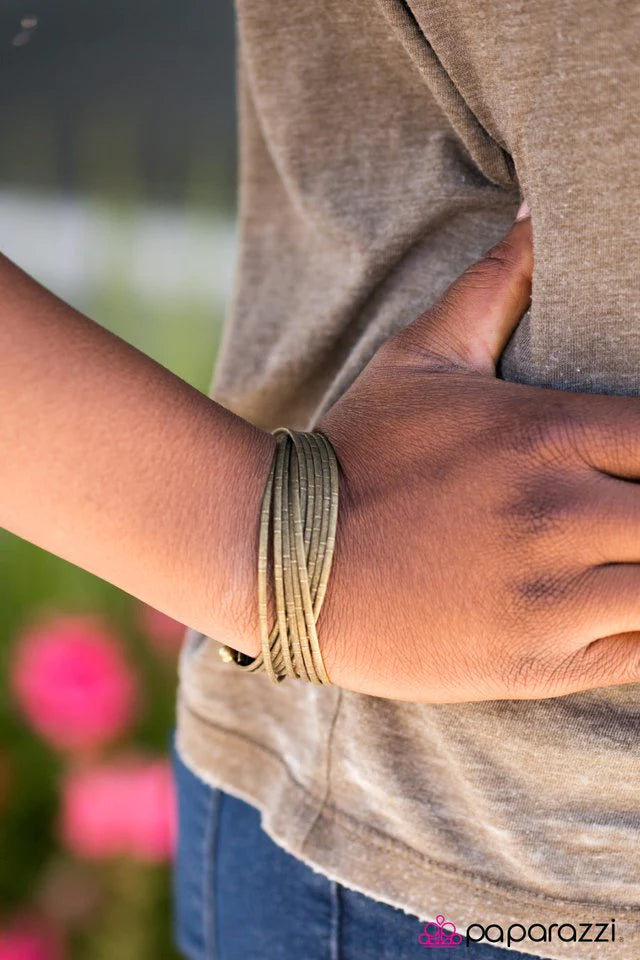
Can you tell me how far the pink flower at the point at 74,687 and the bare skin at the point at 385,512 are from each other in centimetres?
148

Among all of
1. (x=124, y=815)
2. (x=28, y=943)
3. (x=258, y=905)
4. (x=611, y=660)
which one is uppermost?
(x=611, y=660)

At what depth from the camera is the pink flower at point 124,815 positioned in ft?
6.33

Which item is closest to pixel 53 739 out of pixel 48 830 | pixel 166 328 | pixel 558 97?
pixel 48 830

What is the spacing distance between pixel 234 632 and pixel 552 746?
23 cm

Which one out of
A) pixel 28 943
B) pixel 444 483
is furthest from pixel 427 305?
pixel 28 943

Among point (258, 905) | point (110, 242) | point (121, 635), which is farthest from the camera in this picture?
point (110, 242)

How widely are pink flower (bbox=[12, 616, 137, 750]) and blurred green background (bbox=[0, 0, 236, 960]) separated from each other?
42mm

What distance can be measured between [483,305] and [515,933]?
1.45 ft

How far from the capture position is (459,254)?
75 centimetres

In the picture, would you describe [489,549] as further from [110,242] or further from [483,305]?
[110,242]

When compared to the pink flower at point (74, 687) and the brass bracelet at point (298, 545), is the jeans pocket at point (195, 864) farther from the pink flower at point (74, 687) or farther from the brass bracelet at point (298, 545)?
the pink flower at point (74, 687)

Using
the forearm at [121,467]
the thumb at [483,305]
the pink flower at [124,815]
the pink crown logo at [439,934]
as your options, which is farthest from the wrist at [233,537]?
the pink flower at [124,815]

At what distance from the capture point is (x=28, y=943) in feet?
6.46

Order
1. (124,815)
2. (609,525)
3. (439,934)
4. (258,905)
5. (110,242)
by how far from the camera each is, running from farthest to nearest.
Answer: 1. (110,242)
2. (124,815)
3. (258,905)
4. (439,934)
5. (609,525)
